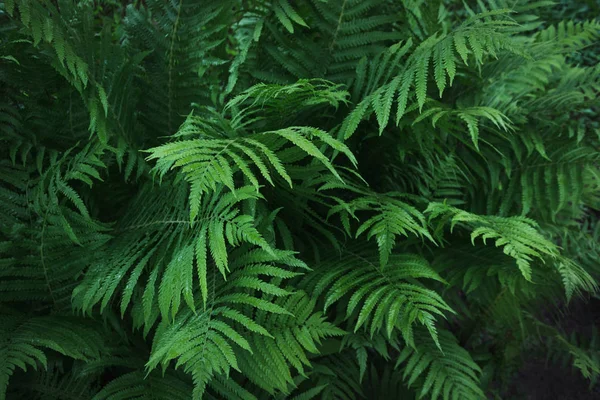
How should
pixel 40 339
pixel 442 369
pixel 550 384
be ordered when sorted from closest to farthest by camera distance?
→ pixel 40 339 → pixel 442 369 → pixel 550 384

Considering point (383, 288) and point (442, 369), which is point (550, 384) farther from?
point (383, 288)

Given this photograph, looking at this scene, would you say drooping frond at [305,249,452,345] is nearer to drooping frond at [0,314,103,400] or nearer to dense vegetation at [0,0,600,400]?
dense vegetation at [0,0,600,400]

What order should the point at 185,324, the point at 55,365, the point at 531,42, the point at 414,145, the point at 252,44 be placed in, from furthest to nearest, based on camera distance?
the point at 531,42
the point at 252,44
the point at 414,145
the point at 55,365
the point at 185,324

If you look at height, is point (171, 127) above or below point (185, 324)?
above

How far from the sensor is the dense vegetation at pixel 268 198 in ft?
3.37

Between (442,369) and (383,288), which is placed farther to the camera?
(442,369)

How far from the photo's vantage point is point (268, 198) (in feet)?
A: 4.07

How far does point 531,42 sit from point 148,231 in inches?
54.2

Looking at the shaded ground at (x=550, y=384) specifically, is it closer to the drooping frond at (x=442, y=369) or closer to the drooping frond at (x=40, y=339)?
the drooping frond at (x=442, y=369)

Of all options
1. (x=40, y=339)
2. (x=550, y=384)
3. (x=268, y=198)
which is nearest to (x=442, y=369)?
(x=268, y=198)

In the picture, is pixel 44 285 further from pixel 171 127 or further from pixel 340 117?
pixel 340 117

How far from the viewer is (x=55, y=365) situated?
1.16m

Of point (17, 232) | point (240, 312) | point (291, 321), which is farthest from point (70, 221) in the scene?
point (291, 321)

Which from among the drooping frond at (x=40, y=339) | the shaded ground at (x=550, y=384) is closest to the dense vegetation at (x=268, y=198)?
the drooping frond at (x=40, y=339)
